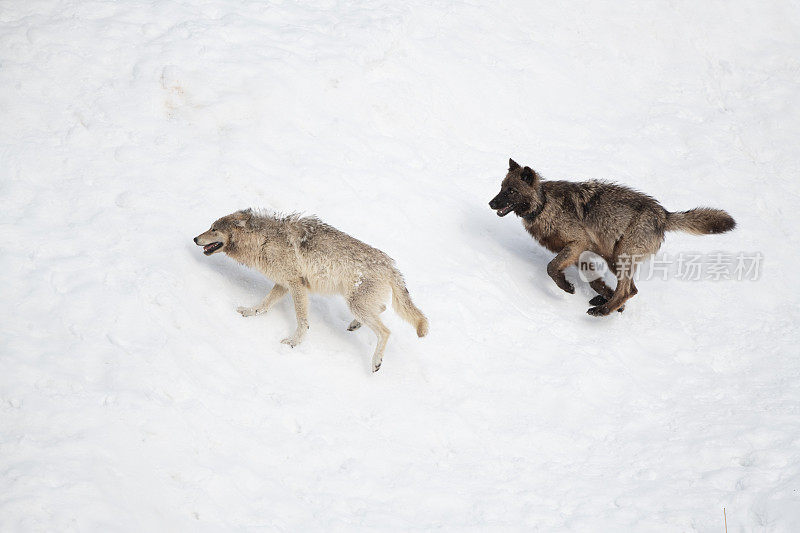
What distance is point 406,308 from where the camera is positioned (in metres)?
8.57

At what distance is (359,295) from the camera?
8.35 m

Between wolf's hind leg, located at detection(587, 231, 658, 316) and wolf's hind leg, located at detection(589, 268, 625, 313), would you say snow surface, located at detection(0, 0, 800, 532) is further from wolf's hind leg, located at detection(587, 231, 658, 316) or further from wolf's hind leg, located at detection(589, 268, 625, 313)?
wolf's hind leg, located at detection(587, 231, 658, 316)

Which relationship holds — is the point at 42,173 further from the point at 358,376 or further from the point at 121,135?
the point at 358,376

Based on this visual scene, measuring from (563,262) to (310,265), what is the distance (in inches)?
169

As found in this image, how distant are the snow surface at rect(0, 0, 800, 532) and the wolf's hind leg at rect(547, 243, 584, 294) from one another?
12.1 inches

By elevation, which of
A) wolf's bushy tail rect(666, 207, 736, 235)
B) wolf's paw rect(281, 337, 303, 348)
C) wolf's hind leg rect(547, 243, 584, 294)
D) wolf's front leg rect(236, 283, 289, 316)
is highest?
wolf's bushy tail rect(666, 207, 736, 235)

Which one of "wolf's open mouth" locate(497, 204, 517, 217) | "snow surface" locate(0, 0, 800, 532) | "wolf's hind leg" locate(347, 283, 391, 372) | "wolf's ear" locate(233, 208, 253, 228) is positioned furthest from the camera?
"wolf's open mouth" locate(497, 204, 517, 217)

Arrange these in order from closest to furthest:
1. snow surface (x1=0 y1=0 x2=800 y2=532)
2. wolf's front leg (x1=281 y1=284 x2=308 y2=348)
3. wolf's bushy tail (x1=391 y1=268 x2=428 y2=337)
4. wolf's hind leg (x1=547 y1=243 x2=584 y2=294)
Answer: snow surface (x1=0 y1=0 x2=800 y2=532), wolf's front leg (x1=281 y1=284 x2=308 y2=348), wolf's bushy tail (x1=391 y1=268 x2=428 y2=337), wolf's hind leg (x1=547 y1=243 x2=584 y2=294)

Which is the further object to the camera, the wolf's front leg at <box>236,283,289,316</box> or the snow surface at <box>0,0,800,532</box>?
the wolf's front leg at <box>236,283,289,316</box>

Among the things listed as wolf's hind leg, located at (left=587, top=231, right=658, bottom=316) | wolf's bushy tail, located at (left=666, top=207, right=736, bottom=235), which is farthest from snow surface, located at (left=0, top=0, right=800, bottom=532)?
wolf's bushy tail, located at (left=666, top=207, right=736, bottom=235)

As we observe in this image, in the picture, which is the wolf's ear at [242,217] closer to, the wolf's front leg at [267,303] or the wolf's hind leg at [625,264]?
the wolf's front leg at [267,303]

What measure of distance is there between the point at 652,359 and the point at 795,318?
3.00 meters

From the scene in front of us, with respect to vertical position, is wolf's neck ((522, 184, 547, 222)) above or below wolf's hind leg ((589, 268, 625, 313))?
above

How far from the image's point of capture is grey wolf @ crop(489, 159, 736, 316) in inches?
402
